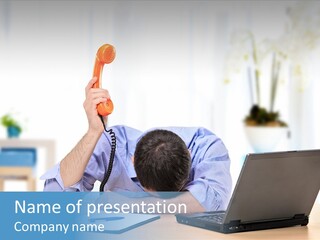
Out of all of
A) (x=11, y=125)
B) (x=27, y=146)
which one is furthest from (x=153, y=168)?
(x=11, y=125)

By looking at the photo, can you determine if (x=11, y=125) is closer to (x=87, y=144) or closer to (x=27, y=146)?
(x=27, y=146)

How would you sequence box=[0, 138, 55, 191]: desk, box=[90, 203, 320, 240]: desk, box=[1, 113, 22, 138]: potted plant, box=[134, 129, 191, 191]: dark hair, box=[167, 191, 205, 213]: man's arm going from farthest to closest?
box=[1, 113, 22, 138]: potted plant, box=[0, 138, 55, 191]: desk, box=[134, 129, 191, 191]: dark hair, box=[167, 191, 205, 213]: man's arm, box=[90, 203, 320, 240]: desk

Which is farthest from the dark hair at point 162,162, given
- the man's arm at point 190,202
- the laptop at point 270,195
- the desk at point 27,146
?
the desk at point 27,146

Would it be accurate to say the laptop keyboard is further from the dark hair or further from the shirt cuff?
the shirt cuff

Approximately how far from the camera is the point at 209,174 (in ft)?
7.72

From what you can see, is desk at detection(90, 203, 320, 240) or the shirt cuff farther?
the shirt cuff

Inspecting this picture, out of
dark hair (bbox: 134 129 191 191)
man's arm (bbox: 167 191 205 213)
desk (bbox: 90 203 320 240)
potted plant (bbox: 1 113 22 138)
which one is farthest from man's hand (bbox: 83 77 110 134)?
potted plant (bbox: 1 113 22 138)

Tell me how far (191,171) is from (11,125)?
9.46 ft

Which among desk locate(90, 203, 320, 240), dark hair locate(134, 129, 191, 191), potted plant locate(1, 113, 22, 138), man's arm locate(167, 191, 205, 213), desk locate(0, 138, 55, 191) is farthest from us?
potted plant locate(1, 113, 22, 138)

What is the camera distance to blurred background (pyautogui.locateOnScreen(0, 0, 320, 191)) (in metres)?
5.14

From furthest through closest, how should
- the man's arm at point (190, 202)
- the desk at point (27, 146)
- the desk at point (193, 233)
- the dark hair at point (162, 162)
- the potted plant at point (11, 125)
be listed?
the potted plant at point (11, 125) → the desk at point (27, 146) → the dark hair at point (162, 162) → the man's arm at point (190, 202) → the desk at point (193, 233)

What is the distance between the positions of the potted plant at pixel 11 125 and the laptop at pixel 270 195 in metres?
3.32

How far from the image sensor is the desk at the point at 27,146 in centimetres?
491

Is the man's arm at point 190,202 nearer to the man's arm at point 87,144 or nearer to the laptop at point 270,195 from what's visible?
the laptop at point 270,195
